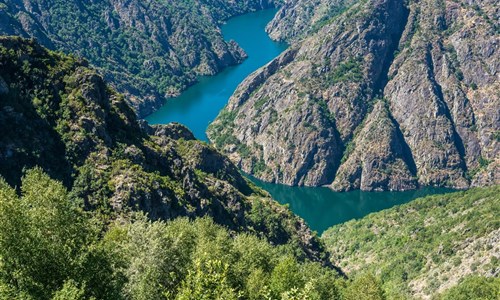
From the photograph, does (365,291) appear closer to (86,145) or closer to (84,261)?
(84,261)

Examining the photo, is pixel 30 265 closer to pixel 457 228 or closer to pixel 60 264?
pixel 60 264

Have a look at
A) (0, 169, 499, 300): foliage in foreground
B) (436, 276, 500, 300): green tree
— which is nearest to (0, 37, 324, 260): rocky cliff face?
(0, 169, 499, 300): foliage in foreground

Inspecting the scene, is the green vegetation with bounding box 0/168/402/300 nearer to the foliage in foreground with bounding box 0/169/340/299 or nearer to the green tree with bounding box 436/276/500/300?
the foliage in foreground with bounding box 0/169/340/299

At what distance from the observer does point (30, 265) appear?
38.6 meters

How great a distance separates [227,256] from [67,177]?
45.2 m

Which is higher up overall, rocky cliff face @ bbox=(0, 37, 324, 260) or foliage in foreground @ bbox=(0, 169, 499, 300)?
rocky cliff face @ bbox=(0, 37, 324, 260)

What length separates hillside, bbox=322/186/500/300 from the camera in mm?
137625

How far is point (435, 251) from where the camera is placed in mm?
159125

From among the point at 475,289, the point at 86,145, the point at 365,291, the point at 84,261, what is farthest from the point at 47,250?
the point at 475,289

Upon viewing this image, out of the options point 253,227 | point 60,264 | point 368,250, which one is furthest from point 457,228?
point 60,264

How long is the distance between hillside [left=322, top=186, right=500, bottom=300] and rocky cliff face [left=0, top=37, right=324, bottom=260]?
48.6 meters

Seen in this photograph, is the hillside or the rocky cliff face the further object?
the hillside

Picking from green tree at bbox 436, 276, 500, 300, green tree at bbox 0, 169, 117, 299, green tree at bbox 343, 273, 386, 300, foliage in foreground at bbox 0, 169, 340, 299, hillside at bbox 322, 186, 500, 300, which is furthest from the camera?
hillside at bbox 322, 186, 500, 300

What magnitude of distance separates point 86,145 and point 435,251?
107 m
